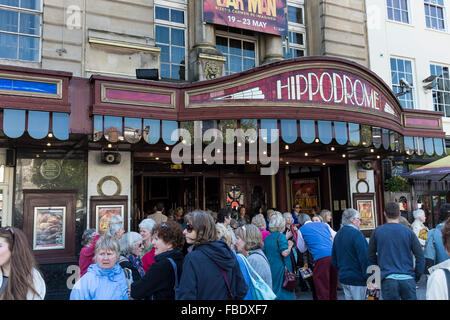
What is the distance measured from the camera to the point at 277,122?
8.01 meters

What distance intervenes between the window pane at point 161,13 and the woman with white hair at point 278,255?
782 centimetres

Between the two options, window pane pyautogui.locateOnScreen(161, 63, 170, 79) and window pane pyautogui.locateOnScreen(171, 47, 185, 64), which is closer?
window pane pyautogui.locateOnScreen(161, 63, 170, 79)

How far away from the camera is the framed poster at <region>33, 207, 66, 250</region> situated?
8405mm

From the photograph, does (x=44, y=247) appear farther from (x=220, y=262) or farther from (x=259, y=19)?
(x=259, y=19)

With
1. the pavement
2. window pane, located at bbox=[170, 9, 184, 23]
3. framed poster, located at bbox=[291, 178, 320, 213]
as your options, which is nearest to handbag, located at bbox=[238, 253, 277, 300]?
the pavement

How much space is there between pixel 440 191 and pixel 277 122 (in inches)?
386

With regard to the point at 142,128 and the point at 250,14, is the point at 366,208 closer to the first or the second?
the point at 250,14

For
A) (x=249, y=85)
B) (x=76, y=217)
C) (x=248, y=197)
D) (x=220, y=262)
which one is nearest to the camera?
(x=220, y=262)

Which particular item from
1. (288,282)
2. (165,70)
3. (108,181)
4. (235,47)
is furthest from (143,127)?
(235,47)

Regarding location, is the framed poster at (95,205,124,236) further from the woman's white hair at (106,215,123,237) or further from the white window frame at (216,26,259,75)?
the white window frame at (216,26,259,75)

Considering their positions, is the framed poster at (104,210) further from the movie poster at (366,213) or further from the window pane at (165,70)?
the movie poster at (366,213)

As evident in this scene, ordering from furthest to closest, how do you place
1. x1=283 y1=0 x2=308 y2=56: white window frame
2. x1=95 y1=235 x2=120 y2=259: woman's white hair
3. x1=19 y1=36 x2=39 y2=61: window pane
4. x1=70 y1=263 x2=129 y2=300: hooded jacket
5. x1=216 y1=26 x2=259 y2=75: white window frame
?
x1=283 y1=0 x2=308 y2=56: white window frame
x1=216 y1=26 x2=259 y2=75: white window frame
x1=19 y1=36 x2=39 y2=61: window pane
x1=95 y1=235 x2=120 y2=259: woman's white hair
x1=70 y1=263 x2=129 y2=300: hooded jacket

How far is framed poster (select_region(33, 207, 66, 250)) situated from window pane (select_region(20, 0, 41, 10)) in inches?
195

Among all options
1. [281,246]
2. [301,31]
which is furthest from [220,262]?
[301,31]
